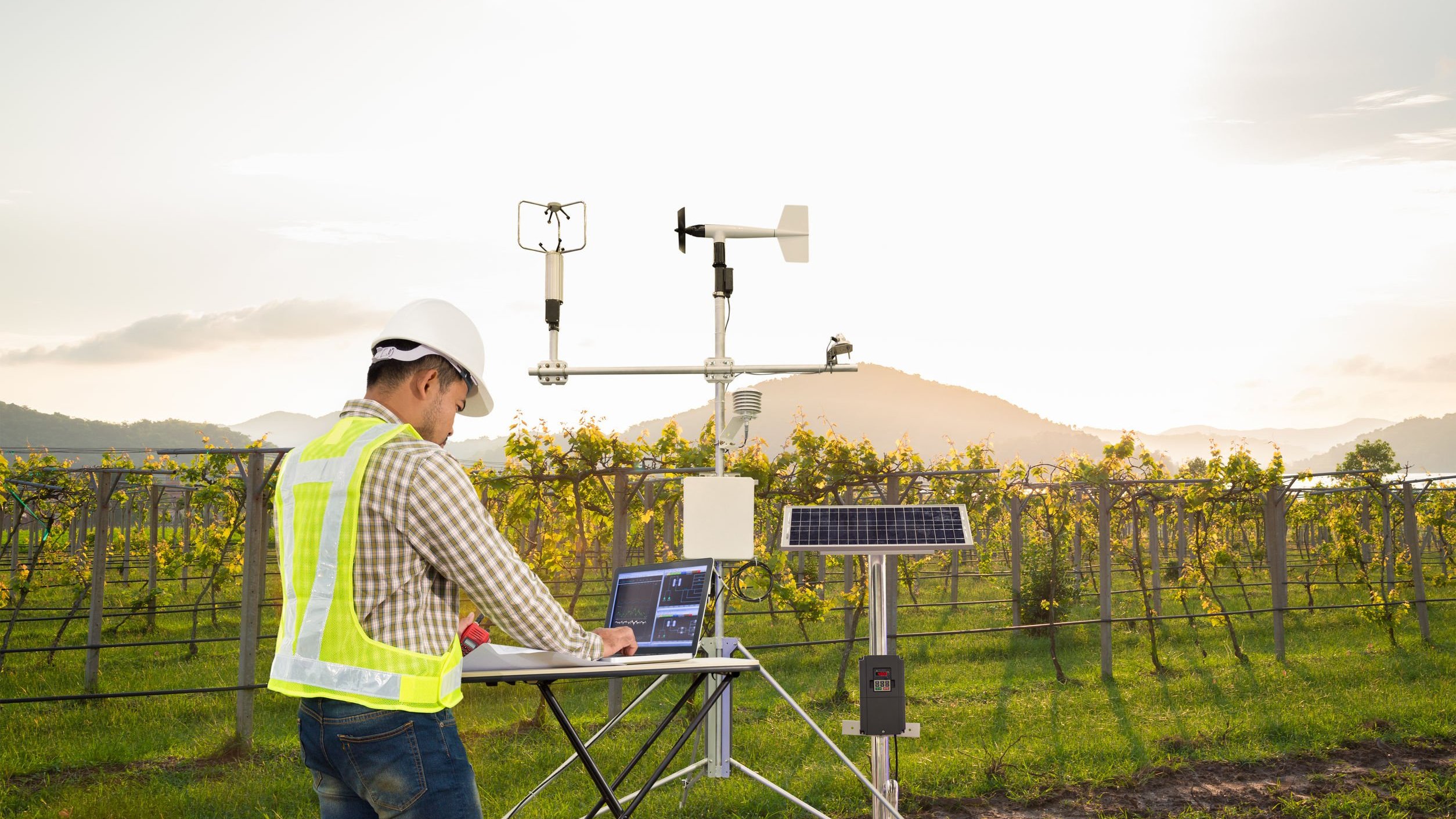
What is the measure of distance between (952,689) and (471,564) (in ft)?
26.5

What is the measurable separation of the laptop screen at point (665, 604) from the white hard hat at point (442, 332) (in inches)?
60.3

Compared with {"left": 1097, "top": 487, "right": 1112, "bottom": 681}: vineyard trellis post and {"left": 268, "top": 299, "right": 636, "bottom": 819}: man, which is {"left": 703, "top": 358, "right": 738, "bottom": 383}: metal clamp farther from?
{"left": 1097, "top": 487, "right": 1112, "bottom": 681}: vineyard trellis post

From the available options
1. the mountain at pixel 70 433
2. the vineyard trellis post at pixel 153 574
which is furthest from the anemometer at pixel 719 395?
the mountain at pixel 70 433

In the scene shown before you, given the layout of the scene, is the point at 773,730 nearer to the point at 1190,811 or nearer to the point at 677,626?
the point at 1190,811

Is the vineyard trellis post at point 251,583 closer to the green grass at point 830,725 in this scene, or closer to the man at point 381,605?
the green grass at point 830,725

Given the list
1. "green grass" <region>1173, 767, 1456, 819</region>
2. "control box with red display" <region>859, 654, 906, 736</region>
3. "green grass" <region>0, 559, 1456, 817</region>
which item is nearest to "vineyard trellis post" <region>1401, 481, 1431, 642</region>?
"green grass" <region>0, 559, 1456, 817</region>

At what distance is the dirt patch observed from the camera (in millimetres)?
5777

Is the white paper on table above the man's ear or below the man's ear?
below

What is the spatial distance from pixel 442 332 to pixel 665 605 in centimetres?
182

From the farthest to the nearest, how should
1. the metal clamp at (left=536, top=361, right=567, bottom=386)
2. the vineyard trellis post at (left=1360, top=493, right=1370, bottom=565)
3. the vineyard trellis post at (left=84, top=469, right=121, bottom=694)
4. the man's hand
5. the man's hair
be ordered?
the vineyard trellis post at (left=1360, top=493, right=1370, bottom=565) < the vineyard trellis post at (left=84, top=469, right=121, bottom=694) < the metal clamp at (left=536, top=361, right=567, bottom=386) < the man's hand < the man's hair

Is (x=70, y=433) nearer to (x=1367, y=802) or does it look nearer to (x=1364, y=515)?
(x=1364, y=515)

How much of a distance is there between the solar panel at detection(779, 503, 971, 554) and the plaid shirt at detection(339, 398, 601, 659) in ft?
7.62

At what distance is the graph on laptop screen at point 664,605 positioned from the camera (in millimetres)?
3730

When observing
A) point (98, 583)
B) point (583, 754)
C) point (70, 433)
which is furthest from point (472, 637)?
point (70, 433)
